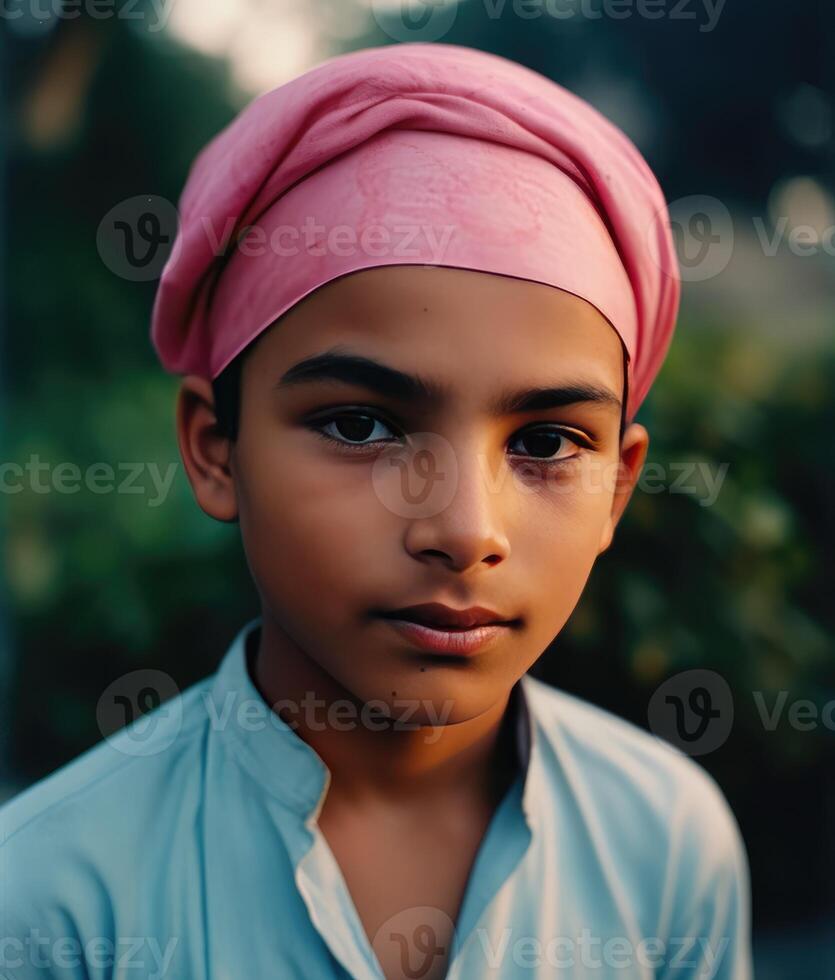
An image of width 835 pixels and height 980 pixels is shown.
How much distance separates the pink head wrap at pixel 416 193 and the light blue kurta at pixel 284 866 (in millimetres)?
529

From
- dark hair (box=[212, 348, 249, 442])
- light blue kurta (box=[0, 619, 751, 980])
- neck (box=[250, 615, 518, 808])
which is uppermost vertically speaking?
dark hair (box=[212, 348, 249, 442])

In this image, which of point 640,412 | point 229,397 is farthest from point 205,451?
point 640,412

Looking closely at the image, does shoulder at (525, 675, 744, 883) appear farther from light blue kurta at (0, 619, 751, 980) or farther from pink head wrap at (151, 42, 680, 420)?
pink head wrap at (151, 42, 680, 420)

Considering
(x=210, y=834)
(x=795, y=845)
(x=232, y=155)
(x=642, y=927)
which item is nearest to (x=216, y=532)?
(x=210, y=834)

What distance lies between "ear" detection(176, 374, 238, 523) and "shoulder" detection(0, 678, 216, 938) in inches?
12.1

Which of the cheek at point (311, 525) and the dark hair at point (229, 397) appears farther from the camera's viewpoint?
the dark hair at point (229, 397)

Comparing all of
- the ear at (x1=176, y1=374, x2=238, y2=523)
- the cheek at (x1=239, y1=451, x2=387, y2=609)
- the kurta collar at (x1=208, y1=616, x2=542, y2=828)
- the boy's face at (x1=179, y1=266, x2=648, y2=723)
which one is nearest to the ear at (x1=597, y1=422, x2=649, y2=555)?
the boy's face at (x1=179, y1=266, x2=648, y2=723)

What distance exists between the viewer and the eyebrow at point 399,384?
3.24 ft

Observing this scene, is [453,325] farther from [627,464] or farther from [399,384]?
[627,464]

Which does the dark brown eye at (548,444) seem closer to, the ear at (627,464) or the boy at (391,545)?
the boy at (391,545)

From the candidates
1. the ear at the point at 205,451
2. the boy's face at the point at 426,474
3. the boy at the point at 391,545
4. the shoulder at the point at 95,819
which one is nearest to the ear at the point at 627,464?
the boy at the point at 391,545

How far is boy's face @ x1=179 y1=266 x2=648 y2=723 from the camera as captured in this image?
985 mm

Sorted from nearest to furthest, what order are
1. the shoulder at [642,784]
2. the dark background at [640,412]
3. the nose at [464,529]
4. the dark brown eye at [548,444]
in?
the nose at [464,529]
the dark brown eye at [548,444]
the shoulder at [642,784]
the dark background at [640,412]

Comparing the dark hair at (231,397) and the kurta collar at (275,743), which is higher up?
the dark hair at (231,397)
